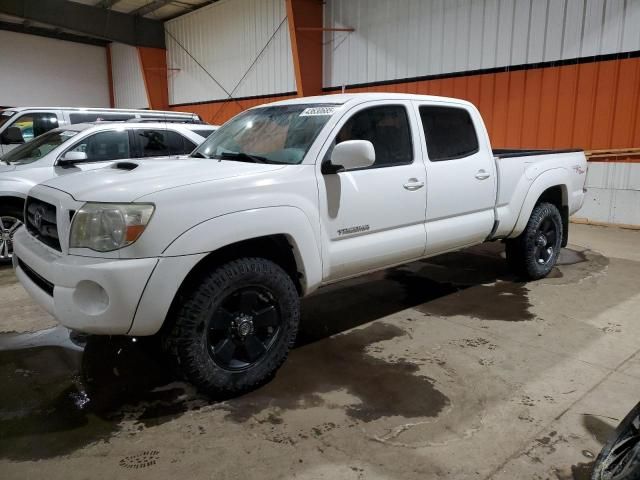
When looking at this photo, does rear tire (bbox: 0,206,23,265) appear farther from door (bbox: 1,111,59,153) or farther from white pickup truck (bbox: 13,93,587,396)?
white pickup truck (bbox: 13,93,587,396)

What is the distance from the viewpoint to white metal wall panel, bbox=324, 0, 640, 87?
320 inches

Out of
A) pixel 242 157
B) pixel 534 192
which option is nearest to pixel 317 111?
pixel 242 157

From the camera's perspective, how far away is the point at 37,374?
3279 mm

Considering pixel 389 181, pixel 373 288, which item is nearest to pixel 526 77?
pixel 373 288

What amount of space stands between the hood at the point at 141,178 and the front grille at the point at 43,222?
0.48 feet

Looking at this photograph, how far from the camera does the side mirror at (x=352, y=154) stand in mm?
3039

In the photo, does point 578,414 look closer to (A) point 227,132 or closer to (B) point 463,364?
(B) point 463,364

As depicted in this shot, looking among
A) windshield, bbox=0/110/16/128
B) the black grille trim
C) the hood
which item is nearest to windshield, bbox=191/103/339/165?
the hood

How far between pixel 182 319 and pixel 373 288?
2.77m

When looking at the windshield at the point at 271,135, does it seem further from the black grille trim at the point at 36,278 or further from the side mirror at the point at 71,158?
the side mirror at the point at 71,158

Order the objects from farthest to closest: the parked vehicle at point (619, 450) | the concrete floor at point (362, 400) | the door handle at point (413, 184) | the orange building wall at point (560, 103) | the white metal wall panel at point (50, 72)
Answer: the white metal wall panel at point (50, 72)
the orange building wall at point (560, 103)
the door handle at point (413, 184)
the concrete floor at point (362, 400)
the parked vehicle at point (619, 450)

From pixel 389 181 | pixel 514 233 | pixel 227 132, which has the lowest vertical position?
pixel 514 233

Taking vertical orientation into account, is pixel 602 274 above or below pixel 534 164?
below

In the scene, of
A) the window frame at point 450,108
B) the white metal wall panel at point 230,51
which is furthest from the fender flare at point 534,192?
the white metal wall panel at point 230,51
